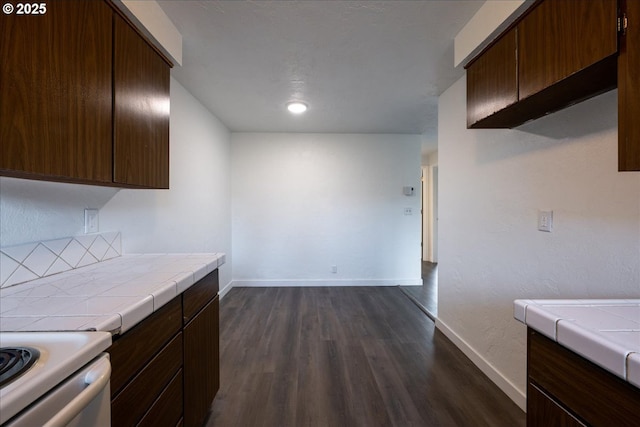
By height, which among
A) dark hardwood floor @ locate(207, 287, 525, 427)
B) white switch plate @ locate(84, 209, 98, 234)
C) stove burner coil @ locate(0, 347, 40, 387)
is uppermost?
white switch plate @ locate(84, 209, 98, 234)

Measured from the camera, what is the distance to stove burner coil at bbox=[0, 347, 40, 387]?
1.79 feet

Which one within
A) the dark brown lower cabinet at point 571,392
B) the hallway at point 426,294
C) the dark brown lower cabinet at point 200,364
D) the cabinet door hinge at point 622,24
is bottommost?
the hallway at point 426,294

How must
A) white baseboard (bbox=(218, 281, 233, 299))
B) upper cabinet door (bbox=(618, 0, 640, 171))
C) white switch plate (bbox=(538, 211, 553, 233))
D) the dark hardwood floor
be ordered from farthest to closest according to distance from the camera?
white baseboard (bbox=(218, 281, 233, 299)), the dark hardwood floor, white switch plate (bbox=(538, 211, 553, 233)), upper cabinet door (bbox=(618, 0, 640, 171))

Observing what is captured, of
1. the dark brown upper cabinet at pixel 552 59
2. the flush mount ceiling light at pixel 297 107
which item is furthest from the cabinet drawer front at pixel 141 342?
the flush mount ceiling light at pixel 297 107

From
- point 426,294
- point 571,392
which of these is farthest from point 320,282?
point 571,392

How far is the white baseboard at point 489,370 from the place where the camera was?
68.2 inches

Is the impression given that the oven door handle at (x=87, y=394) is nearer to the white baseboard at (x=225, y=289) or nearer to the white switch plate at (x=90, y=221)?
the white switch plate at (x=90, y=221)

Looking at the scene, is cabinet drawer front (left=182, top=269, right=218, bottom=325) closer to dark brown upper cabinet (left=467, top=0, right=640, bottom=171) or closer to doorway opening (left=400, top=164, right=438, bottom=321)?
dark brown upper cabinet (left=467, top=0, right=640, bottom=171)

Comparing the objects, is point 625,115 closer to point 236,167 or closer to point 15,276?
point 15,276

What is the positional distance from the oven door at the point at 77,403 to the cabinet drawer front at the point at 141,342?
135 millimetres

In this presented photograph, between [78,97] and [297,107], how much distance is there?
229cm

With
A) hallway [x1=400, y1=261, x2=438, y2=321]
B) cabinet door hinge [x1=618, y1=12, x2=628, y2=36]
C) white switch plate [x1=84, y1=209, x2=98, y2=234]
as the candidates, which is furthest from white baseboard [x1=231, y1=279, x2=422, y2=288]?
cabinet door hinge [x1=618, y1=12, x2=628, y2=36]

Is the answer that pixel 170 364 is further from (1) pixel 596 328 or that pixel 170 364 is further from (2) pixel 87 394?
(1) pixel 596 328

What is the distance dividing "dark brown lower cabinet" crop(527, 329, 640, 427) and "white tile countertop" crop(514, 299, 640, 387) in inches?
1.8
